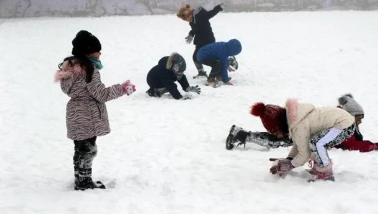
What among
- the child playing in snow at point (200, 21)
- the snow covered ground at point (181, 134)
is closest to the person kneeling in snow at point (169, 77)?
the snow covered ground at point (181, 134)

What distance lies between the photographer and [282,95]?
7.94m

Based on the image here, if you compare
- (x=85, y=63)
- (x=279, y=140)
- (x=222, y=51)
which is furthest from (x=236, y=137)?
(x=222, y=51)

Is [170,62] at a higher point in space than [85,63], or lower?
lower

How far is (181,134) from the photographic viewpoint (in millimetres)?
5867

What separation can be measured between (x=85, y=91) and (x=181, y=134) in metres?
2.33

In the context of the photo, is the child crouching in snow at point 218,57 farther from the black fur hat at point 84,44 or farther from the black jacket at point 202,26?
the black fur hat at point 84,44

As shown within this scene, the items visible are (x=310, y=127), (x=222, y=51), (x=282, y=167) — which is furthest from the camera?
(x=222, y=51)

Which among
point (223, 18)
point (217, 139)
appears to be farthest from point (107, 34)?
point (217, 139)

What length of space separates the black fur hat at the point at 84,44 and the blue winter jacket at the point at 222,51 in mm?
4894

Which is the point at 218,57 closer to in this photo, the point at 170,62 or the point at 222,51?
the point at 222,51

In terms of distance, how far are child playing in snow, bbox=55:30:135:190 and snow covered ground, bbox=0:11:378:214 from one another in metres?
0.53

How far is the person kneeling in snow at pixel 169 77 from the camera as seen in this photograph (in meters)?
7.44

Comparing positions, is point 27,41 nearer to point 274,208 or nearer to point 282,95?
point 282,95

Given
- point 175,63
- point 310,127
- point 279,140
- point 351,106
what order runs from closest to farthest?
point 310,127
point 351,106
point 279,140
point 175,63
